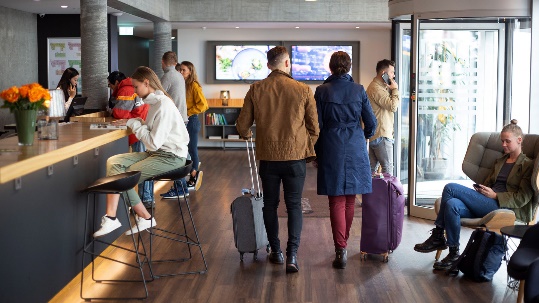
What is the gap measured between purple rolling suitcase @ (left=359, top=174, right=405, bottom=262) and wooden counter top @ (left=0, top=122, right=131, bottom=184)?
6.64ft

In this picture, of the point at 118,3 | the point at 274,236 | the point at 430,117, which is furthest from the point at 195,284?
the point at 118,3

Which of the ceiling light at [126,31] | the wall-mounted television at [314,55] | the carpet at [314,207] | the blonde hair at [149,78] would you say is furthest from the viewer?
the ceiling light at [126,31]

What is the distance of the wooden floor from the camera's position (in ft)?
19.4

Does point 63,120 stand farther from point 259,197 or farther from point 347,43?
point 347,43

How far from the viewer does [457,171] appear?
8789 millimetres

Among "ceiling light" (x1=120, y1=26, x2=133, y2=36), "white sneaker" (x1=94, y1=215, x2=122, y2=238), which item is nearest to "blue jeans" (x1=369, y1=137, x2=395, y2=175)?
"white sneaker" (x1=94, y1=215, x2=122, y2=238)

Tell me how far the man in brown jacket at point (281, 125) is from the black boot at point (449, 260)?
1.19m

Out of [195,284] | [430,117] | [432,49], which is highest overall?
[432,49]

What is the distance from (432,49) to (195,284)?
3763mm

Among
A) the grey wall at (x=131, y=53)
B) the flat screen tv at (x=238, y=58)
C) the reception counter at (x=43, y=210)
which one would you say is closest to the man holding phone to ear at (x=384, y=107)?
the reception counter at (x=43, y=210)

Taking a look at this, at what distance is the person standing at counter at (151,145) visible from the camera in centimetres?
669

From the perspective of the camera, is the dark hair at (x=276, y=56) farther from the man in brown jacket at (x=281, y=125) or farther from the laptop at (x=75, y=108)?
the laptop at (x=75, y=108)

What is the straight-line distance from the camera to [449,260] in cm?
665

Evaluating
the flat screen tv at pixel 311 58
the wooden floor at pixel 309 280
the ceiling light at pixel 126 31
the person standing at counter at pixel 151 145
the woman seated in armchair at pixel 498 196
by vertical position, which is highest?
the ceiling light at pixel 126 31
